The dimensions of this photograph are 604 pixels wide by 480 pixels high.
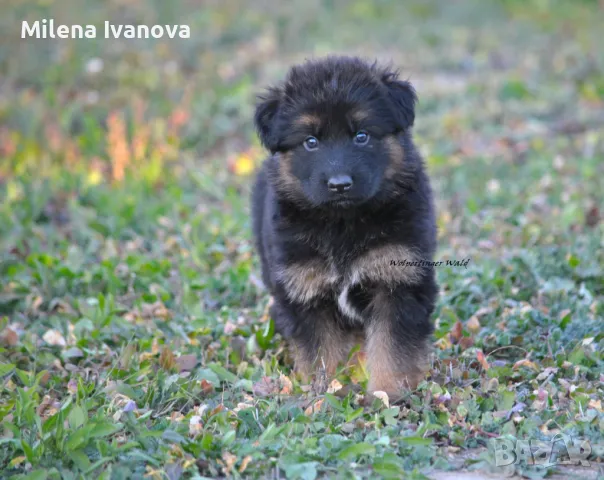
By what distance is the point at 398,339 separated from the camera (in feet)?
13.1

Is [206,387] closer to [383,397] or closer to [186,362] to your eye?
[186,362]

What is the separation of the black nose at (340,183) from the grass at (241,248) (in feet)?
2.95

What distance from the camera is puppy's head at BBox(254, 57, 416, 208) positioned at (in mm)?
3971

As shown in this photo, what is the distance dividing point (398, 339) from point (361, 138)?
94 cm

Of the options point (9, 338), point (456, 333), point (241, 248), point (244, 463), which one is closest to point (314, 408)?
point (244, 463)

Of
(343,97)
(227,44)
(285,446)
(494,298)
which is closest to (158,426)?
(285,446)

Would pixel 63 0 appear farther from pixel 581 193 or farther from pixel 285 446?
pixel 285 446

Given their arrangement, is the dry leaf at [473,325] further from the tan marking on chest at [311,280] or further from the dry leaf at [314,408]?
the dry leaf at [314,408]

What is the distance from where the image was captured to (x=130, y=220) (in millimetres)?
6953

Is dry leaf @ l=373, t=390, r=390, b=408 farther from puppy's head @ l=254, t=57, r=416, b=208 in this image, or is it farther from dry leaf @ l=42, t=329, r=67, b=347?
dry leaf @ l=42, t=329, r=67, b=347

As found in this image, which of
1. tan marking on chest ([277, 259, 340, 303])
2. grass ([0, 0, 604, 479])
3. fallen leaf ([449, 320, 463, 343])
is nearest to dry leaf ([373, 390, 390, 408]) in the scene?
grass ([0, 0, 604, 479])

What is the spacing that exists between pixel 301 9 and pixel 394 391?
955 cm

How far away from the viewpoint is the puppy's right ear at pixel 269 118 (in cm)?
420

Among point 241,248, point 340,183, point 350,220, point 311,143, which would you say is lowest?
point 241,248
